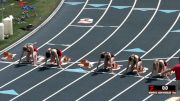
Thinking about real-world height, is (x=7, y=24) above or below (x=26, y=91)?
above

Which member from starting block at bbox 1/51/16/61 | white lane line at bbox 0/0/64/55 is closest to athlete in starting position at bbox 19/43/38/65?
starting block at bbox 1/51/16/61

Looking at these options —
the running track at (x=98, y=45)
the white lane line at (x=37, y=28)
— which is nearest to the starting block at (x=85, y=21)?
the running track at (x=98, y=45)

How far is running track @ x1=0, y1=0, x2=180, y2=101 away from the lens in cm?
3597

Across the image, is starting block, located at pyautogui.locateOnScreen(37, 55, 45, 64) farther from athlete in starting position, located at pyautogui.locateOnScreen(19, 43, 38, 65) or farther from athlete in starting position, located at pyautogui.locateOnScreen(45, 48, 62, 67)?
athlete in starting position, located at pyautogui.locateOnScreen(45, 48, 62, 67)

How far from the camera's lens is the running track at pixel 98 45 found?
36.0m

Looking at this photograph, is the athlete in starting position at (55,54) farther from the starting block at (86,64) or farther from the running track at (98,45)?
the starting block at (86,64)

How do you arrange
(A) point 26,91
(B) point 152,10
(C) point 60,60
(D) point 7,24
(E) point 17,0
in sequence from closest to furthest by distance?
(A) point 26,91 → (C) point 60,60 → (D) point 7,24 → (B) point 152,10 → (E) point 17,0

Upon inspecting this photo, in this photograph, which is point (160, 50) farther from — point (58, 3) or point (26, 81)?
point (58, 3)

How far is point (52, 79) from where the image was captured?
37969 millimetres

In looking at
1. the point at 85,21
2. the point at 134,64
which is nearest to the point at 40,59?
the point at 134,64

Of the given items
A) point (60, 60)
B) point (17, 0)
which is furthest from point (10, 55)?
point (17, 0)

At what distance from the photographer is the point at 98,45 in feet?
140

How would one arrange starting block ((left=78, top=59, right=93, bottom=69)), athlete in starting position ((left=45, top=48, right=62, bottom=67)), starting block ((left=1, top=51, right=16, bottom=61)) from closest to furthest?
starting block ((left=78, top=59, right=93, bottom=69)), athlete in starting position ((left=45, top=48, right=62, bottom=67)), starting block ((left=1, top=51, right=16, bottom=61))

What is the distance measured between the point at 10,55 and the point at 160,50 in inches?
371
